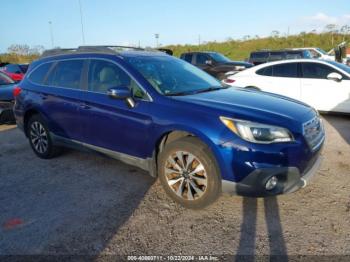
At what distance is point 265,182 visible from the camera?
307cm

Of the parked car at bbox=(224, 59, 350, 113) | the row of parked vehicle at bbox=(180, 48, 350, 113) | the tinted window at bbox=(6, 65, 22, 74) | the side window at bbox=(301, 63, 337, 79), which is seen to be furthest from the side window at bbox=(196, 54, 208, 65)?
the tinted window at bbox=(6, 65, 22, 74)

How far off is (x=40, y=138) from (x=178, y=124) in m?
2.96

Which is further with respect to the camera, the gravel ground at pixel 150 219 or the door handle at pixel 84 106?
the door handle at pixel 84 106

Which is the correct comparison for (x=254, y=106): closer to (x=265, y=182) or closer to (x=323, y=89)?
(x=265, y=182)

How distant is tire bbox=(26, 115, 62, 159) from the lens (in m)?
5.16

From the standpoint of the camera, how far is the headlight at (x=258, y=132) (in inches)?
121

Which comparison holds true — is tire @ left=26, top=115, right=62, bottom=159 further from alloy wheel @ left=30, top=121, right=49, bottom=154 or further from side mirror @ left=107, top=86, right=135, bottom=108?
side mirror @ left=107, top=86, right=135, bottom=108

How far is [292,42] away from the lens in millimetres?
41844

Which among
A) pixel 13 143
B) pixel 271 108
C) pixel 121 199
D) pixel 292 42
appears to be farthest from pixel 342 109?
pixel 292 42

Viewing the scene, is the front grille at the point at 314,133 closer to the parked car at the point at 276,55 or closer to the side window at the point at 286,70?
the side window at the point at 286,70

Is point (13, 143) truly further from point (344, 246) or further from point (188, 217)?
point (344, 246)

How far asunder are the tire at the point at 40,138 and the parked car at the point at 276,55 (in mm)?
14829

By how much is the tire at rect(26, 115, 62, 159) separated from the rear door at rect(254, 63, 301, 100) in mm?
5429

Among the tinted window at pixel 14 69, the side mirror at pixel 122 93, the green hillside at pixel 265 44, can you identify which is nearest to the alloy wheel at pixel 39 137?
the side mirror at pixel 122 93
